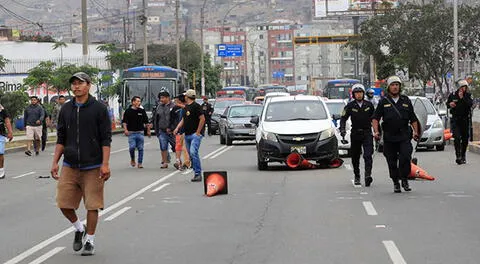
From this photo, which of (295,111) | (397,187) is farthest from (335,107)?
(397,187)

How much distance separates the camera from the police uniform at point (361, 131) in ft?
60.1

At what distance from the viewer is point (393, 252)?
1078cm

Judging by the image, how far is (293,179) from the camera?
2041cm

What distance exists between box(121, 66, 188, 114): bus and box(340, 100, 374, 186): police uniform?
3229 cm

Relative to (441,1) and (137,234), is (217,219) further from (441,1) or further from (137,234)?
(441,1)

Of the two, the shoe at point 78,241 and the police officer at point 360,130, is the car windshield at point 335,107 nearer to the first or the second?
the police officer at point 360,130

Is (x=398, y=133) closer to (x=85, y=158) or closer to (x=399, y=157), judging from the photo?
(x=399, y=157)

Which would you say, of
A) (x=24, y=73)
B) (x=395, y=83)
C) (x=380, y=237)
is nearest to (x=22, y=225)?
(x=380, y=237)

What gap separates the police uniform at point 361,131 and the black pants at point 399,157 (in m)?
1.19

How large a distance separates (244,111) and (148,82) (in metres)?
13.2

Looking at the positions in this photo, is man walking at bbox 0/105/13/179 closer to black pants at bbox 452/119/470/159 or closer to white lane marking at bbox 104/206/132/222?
white lane marking at bbox 104/206/132/222

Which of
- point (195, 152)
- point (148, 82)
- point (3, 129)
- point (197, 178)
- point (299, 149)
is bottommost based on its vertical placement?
point (197, 178)

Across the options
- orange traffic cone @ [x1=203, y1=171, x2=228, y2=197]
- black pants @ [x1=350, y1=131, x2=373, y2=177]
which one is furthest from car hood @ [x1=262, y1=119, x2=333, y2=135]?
orange traffic cone @ [x1=203, y1=171, x2=228, y2=197]

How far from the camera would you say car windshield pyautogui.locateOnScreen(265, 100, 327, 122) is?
23.7 m
